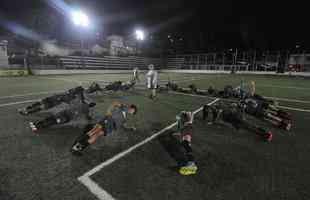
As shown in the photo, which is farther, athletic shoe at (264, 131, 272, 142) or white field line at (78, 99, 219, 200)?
athletic shoe at (264, 131, 272, 142)

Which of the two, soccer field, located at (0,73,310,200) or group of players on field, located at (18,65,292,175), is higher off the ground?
group of players on field, located at (18,65,292,175)

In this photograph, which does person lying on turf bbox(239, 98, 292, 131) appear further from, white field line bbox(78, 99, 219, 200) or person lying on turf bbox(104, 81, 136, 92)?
person lying on turf bbox(104, 81, 136, 92)

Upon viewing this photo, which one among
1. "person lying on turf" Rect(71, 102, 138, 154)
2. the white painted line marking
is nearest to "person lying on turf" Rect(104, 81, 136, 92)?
"person lying on turf" Rect(71, 102, 138, 154)

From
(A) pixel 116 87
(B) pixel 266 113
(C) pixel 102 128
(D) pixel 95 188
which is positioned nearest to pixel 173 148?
(C) pixel 102 128

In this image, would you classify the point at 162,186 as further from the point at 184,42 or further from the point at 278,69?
the point at 184,42

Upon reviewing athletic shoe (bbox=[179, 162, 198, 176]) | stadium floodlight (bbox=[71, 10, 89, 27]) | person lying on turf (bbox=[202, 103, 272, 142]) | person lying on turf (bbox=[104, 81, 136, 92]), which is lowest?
athletic shoe (bbox=[179, 162, 198, 176])

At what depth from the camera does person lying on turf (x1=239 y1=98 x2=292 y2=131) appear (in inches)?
150

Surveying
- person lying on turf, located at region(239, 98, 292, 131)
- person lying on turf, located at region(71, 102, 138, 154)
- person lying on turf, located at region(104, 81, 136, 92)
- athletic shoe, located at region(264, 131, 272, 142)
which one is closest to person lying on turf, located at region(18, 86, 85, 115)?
person lying on turf, located at region(71, 102, 138, 154)

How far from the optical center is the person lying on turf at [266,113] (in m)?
3.80

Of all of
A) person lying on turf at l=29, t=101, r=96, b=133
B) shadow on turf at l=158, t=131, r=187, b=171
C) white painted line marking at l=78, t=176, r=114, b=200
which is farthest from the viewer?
person lying on turf at l=29, t=101, r=96, b=133

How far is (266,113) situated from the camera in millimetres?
4137

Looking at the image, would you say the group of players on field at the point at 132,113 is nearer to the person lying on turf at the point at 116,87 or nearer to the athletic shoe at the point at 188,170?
the athletic shoe at the point at 188,170

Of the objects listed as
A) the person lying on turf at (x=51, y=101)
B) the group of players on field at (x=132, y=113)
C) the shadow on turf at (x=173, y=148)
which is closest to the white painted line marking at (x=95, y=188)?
the group of players on field at (x=132, y=113)

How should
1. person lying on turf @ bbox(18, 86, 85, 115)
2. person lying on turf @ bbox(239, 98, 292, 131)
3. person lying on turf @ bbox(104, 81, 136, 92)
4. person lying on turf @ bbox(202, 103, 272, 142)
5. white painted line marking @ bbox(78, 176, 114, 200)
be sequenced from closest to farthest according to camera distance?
1. white painted line marking @ bbox(78, 176, 114, 200)
2. person lying on turf @ bbox(202, 103, 272, 142)
3. person lying on turf @ bbox(239, 98, 292, 131)
4. person lying on turf @ bbox(18, 86, 85, 115)
5. person lying on turf @ bbox(104, 81, 136, 92)
